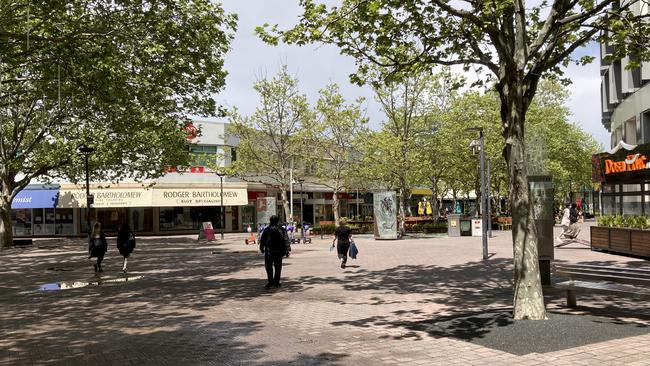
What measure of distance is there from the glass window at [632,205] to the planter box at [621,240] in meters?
1.22

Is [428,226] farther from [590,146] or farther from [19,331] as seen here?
[590,146]

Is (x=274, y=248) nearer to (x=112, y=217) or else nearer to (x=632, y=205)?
(x=632, y=205)

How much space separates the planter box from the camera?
628 inches

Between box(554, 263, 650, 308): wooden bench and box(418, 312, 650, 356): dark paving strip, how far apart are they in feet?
1.36

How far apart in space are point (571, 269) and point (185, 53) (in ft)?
29.8

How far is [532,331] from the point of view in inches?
264

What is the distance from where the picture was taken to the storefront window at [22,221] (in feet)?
143

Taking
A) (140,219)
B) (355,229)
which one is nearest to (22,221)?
(140,219)

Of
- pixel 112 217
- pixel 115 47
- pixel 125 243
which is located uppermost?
pixel 115 47

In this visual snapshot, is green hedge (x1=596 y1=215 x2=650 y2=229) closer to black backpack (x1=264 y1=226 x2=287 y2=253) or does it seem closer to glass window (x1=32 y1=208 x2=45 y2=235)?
black backpack (x1=264 y1=226 x2=287 y2=253)

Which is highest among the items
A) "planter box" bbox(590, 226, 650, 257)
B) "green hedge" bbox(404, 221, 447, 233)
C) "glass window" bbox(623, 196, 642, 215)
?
"glass window" bbox(623, 196, 642, 215)

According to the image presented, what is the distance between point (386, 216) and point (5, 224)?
20.6 m

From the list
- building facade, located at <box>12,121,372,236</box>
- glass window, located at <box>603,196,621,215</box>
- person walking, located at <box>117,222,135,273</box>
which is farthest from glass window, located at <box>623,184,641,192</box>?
building facade, located at <box>12,121,372,236</box>

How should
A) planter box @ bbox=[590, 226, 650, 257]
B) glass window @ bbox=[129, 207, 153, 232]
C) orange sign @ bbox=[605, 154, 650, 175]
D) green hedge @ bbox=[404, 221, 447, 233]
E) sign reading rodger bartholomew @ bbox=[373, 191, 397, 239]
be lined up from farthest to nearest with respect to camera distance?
A: glass window @ bbox=[129, 207, 153, 232] < green hedge @ bbox=[404, 221, 447, 233] < sign reading rodger bartholomew @ bbox=[373, 191, 397, 239] < orange sign @ bbox=[605, 154, 650, 175] < planter box @ bbox=[590, 226, 650, 257]
